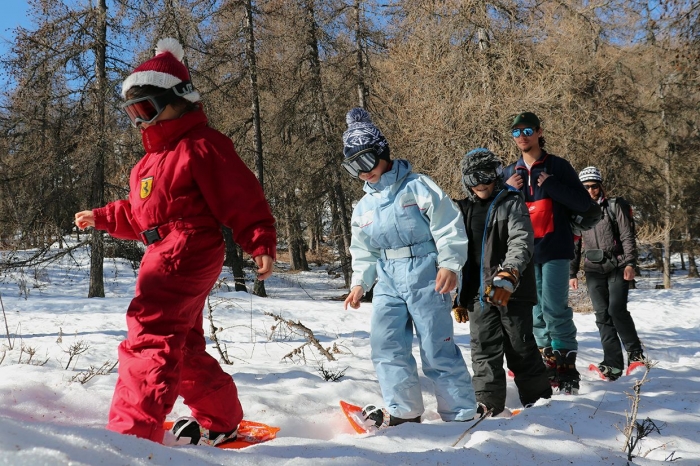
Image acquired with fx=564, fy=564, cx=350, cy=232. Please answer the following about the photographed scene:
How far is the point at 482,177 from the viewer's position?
3.87 m

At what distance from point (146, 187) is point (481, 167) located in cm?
222

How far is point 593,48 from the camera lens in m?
18.4

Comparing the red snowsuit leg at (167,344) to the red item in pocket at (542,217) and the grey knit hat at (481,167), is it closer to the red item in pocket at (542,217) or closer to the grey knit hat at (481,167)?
Answer: the grey knit hat at (481,167)

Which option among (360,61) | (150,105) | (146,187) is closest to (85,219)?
(146,187)

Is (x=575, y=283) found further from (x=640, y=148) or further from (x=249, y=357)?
(x=640, y=148)

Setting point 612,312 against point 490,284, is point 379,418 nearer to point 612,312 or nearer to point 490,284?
point 490,284

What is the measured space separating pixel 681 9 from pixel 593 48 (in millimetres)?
9098

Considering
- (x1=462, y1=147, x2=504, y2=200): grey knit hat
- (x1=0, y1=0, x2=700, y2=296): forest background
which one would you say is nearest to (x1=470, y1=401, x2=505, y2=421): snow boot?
(x1=462, y1=147, x2=504, y2=200): grey knit hat

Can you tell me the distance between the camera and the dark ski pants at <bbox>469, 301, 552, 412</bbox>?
3736 millimetres

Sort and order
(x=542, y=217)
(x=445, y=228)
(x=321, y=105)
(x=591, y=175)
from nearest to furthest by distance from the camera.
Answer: (x=445, y=228) < (x=542, y=217) < (x=591, y=175) < (x=321, y=105)

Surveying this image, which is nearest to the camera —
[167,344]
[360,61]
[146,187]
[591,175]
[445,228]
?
[167,344]

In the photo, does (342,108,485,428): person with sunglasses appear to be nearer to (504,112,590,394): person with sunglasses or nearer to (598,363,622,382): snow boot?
(504,112,590,394): person with sunglasses

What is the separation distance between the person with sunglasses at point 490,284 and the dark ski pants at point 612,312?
6.45ft

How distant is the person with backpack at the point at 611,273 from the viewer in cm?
541
